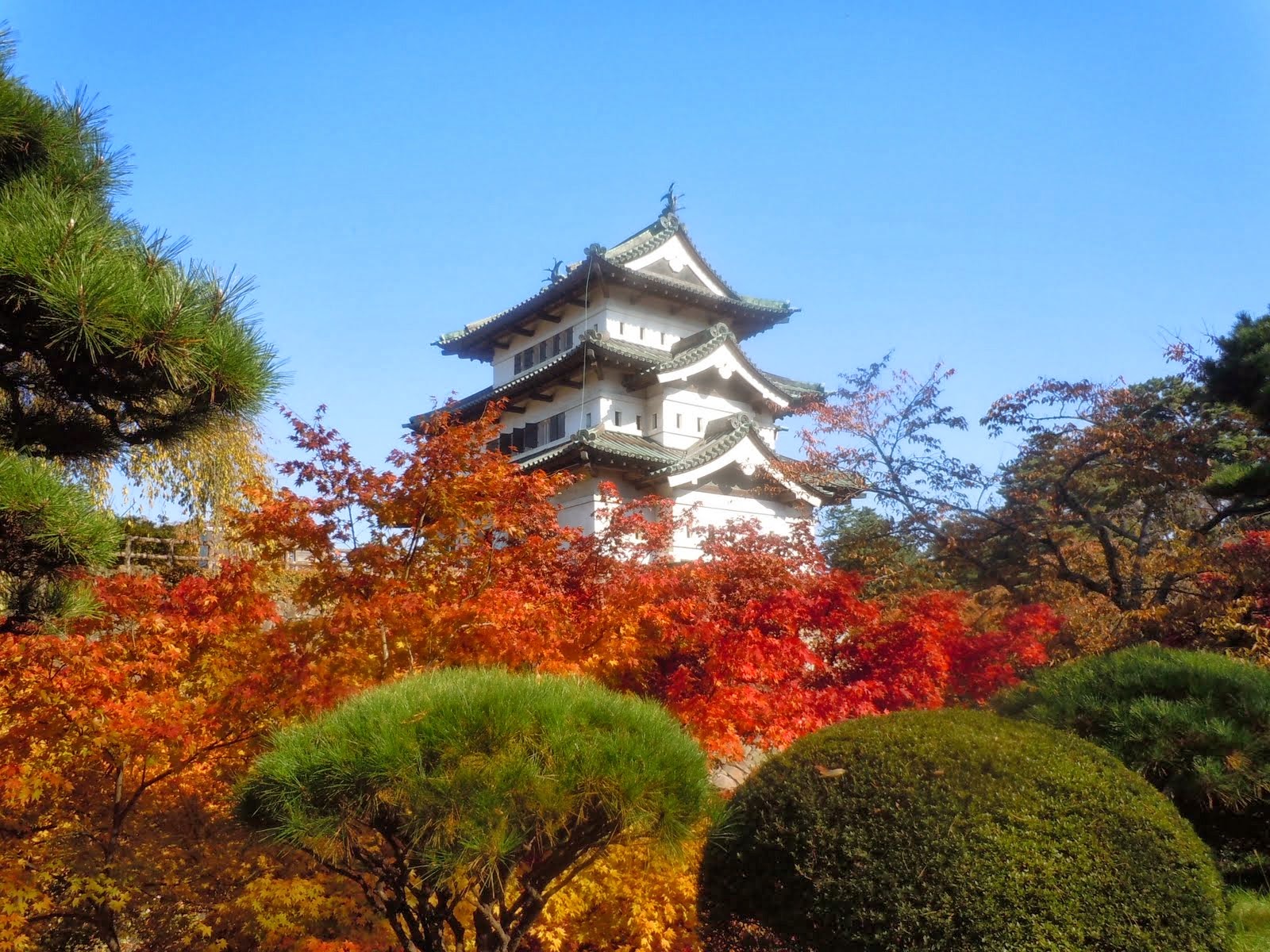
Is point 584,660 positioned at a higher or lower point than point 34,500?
lower

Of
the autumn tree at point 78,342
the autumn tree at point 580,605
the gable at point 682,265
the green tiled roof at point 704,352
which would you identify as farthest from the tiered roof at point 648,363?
the autumn tree at point 78,342

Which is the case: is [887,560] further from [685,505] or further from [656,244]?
[656,244]

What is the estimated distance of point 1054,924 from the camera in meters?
3.96

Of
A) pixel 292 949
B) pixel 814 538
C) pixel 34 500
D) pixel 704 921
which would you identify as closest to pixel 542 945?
pixel 292 949

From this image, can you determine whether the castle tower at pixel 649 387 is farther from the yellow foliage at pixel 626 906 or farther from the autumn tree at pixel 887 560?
the yellow foliage at pixel 626 906

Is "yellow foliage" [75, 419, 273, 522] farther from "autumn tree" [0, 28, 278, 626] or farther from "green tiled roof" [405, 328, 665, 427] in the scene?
"autumn tree" [0, 28, 278, 626]

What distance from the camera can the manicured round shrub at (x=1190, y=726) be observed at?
5375 millimetres

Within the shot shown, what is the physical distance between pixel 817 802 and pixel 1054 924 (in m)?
1.14

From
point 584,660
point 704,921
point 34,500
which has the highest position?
point 34,500

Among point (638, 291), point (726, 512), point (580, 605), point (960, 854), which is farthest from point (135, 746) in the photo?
point (638, 291)

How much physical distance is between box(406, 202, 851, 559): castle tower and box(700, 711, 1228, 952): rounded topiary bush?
11340mm

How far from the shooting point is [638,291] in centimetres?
2159

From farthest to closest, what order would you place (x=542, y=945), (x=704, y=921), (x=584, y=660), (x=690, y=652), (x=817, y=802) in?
(x=690, y=652) → (x=584, y=660) → (x=542, y=945) → (x=704, y=921) → (x=817, y=802)

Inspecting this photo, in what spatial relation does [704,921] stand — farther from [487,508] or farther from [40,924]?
[40,924]
